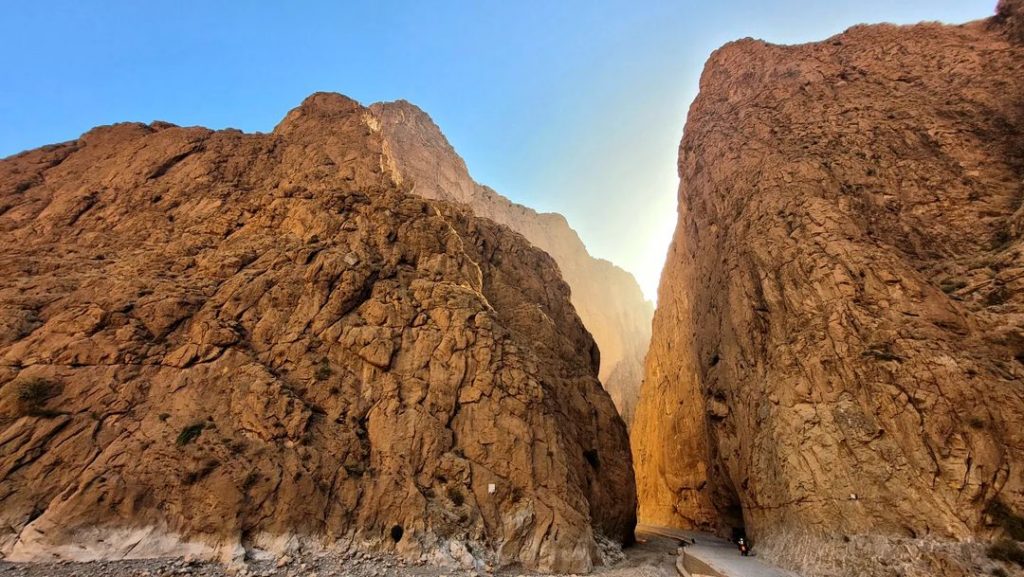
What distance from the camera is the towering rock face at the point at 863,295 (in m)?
17.3

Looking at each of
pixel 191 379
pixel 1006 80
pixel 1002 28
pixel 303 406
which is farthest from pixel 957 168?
pixel 191 379

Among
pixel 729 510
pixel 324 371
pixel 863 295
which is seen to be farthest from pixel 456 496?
pixel 729 510

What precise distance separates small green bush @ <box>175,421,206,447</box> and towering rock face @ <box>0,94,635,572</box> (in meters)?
0.06

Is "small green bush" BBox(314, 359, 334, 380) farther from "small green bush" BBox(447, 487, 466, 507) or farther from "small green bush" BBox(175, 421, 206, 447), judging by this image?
"small green bush" BBox(447, 487, 466, 507)

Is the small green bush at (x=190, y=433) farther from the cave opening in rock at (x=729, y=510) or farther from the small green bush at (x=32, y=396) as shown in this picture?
the cave opening in rock at (x=729, y=510)

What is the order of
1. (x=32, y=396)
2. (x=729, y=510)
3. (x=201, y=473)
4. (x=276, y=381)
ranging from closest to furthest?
(x=201, y=473) → (x=32, y=396) → (x=276, y=381) → (x=729, y=510)

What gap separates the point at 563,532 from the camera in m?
19.4

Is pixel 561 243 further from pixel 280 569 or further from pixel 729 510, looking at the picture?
pixel 280 569

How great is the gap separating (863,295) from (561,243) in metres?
84.5

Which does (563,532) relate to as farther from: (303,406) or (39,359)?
(39,359)

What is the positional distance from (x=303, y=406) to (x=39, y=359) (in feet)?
32.8

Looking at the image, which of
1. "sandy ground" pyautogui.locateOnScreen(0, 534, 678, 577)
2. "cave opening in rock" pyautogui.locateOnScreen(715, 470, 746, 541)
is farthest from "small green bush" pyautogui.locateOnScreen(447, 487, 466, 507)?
"cave opening in rock" pyautogui.locateOnScreen(715, 470, 746, 541)

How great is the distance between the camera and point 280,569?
47.4 ft

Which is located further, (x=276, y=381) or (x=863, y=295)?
(x=863, y=295)
